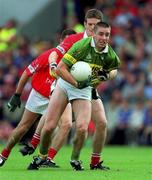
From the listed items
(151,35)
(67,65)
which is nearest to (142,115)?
(151,35)

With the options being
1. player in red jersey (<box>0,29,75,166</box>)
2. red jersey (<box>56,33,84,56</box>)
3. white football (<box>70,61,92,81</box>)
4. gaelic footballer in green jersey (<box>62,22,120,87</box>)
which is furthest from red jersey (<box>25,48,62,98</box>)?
white football (<box>70,61,92,81</box>)

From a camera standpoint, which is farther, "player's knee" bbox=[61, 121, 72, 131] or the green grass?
"player's knee" bbox=[61, 121, 72, 131]

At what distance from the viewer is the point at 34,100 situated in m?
13.5

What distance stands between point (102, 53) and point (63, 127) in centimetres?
175

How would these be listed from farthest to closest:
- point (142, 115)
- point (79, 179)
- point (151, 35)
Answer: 1. point (151, 35)
2. point (142, 115)
3. point (79, 179)

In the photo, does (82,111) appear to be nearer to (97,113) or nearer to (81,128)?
(81,128)

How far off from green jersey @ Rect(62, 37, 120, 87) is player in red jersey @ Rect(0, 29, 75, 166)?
826 millimetres

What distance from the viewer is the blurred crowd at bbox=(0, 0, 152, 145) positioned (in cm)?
2272

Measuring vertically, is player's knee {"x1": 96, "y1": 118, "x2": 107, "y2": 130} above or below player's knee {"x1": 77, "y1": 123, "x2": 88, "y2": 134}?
above

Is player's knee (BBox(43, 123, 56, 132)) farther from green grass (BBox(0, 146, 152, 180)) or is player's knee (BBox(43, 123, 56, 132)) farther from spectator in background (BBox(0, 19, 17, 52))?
spectator in background (BBox(0, 19, 17, 52))

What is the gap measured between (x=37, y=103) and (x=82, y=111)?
1.87 meters

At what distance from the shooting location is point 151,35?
24844mm

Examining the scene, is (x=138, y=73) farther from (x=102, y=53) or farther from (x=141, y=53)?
(x=102, y=53)

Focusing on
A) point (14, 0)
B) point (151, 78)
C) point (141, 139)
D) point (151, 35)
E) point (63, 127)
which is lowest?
point (63, 127)
